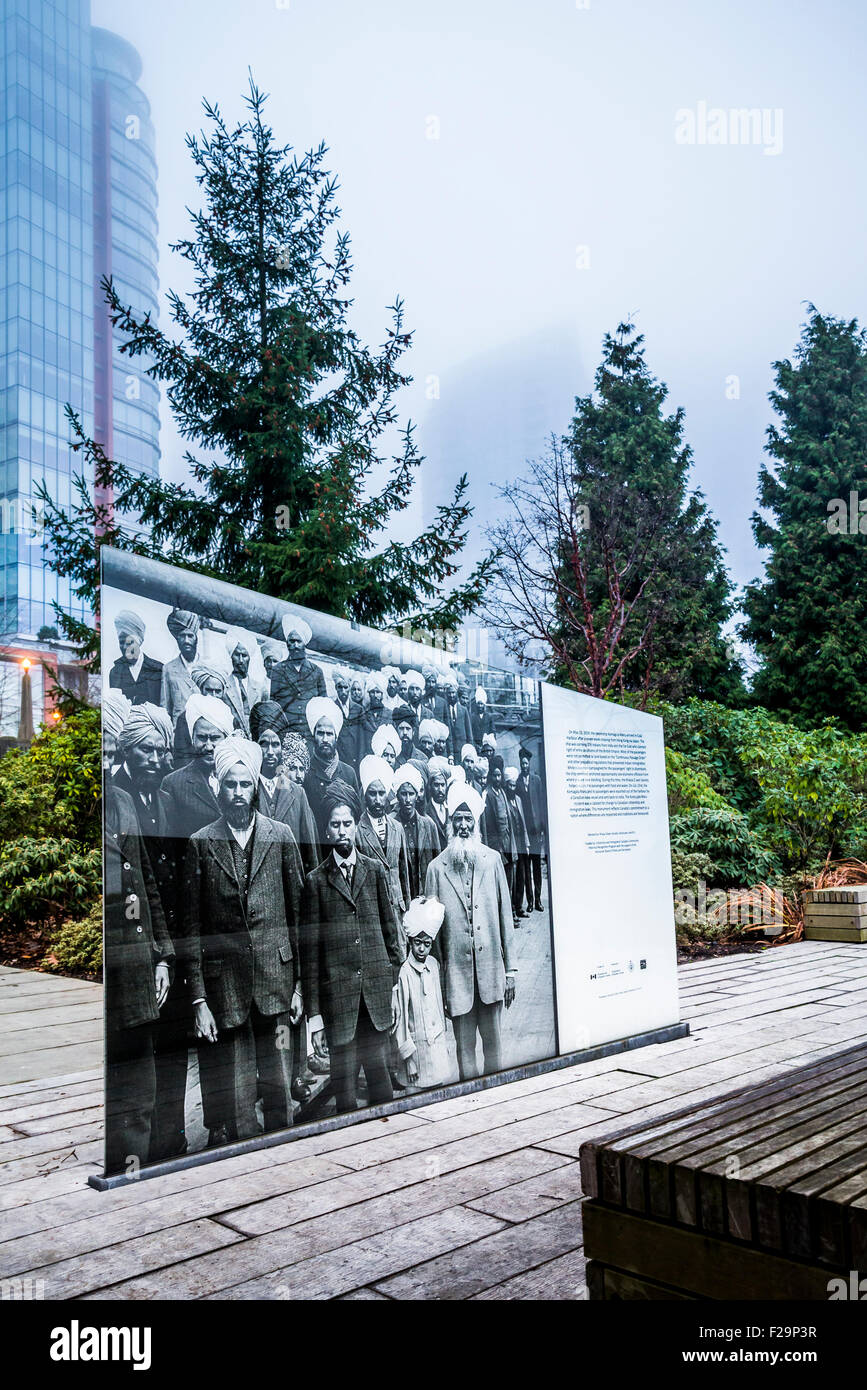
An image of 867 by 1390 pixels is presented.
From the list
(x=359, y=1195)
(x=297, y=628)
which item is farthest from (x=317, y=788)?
(x=359, y=1195)

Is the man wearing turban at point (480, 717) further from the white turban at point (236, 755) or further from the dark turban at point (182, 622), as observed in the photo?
the dark turban at point (182, 622)

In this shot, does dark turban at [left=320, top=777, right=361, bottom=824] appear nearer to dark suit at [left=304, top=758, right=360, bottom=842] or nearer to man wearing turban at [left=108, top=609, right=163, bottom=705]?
dark suit at [left=304, top=758, right=360, bottom=842]

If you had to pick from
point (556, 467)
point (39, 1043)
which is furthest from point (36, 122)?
point (39, 1043)

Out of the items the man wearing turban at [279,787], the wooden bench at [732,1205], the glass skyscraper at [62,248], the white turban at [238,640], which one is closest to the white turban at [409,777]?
the man wearing turban at [279,787]

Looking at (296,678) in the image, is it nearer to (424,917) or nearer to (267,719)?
Answer: (267,719)

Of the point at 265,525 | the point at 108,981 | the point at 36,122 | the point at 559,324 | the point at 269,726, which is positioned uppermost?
the point at 36,122

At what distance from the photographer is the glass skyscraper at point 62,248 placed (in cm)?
5488

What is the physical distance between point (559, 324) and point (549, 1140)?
118ft

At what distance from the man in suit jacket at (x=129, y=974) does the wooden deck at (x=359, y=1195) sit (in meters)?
0.22

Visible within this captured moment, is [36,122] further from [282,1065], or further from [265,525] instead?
[282,1065]

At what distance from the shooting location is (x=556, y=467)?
14164 mm

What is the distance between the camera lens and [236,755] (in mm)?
3865
